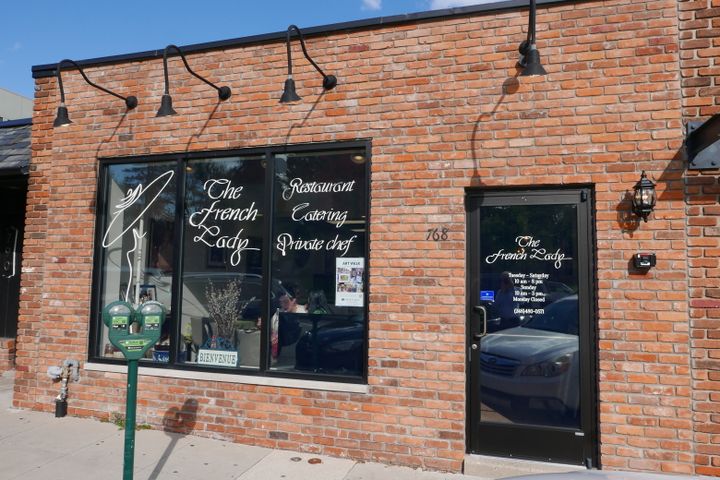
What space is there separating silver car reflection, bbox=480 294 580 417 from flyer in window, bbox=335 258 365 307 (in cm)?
127

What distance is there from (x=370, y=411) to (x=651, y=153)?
3.30m

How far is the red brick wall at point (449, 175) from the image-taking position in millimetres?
4320

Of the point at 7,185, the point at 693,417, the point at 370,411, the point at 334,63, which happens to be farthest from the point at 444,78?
the point at 7,185

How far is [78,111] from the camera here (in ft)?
20.3

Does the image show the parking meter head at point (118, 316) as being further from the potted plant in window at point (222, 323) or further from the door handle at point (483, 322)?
the door handle at point (483, 322)

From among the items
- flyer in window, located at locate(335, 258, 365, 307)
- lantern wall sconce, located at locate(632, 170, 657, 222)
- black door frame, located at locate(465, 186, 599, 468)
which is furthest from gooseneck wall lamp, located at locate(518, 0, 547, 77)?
flyer in window, located at locate(335, 258, 365, 307)

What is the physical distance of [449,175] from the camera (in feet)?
16.0

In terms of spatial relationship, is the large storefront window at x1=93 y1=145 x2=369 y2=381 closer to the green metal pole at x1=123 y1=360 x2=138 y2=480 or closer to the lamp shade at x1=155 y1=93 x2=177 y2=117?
the lamp shade at x1=155 y1=93 x2=177 y2=117

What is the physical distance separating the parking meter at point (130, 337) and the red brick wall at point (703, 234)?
13.5 feet

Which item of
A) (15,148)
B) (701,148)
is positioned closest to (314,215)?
(701,148)

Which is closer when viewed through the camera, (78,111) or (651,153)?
(651,153)

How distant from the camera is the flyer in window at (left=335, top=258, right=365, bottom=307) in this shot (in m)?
5.12

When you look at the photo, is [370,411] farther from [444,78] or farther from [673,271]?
[444,78]

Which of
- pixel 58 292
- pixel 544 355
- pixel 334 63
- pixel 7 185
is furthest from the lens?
pixel 7 185
